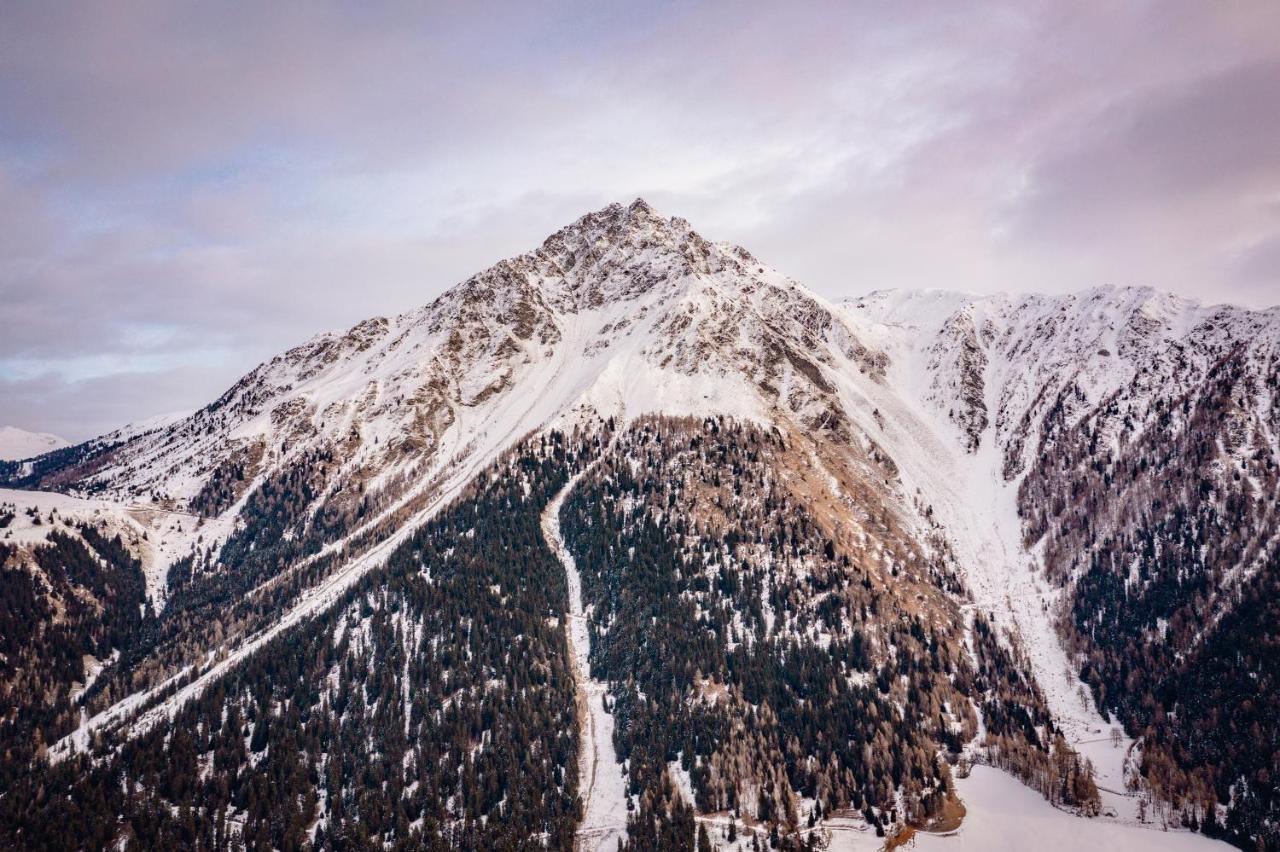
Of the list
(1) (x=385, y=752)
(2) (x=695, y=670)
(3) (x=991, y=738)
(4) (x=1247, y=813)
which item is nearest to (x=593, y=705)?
(2) (x=695, y=670)

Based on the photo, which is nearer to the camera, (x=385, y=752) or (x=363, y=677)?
(x=385, y=752)

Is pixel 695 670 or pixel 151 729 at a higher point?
pixel 695 670

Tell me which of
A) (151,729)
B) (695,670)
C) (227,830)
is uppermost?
(695,670)

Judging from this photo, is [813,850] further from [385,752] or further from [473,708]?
[385,752]

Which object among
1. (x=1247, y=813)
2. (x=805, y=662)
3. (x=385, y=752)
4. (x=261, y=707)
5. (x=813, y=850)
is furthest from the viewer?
(x=805, y=662)

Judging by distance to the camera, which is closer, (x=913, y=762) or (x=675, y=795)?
(x=675, y=795)

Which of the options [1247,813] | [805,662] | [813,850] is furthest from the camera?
[805,662]

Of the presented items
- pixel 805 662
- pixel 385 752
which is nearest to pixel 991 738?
pixel 805 662

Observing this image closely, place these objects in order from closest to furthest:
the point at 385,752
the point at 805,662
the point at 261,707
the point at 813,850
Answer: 1. the point at 813,850
2. the point at 385,752
3. the point at 261,707
4. the point at 805,662

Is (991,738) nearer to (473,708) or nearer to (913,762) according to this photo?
(913,762)
